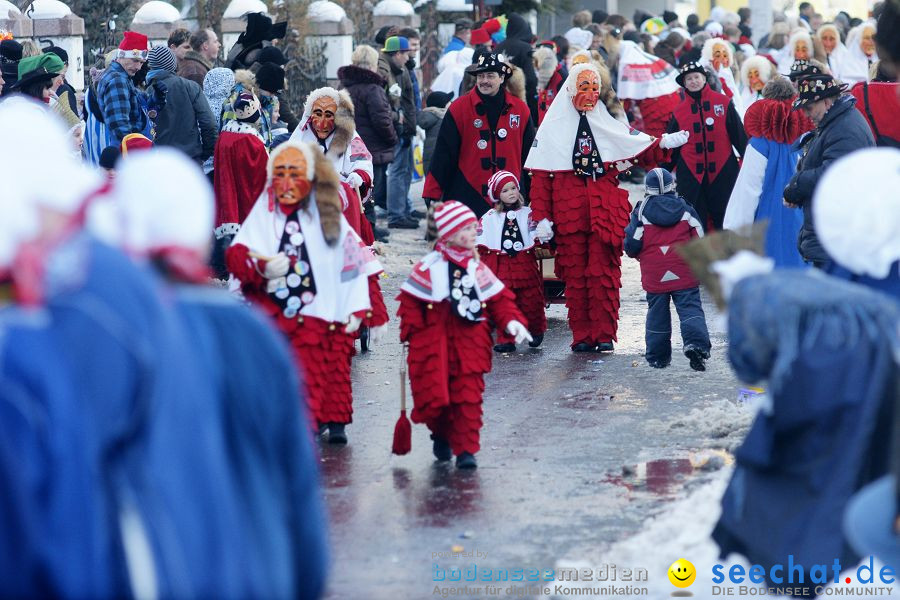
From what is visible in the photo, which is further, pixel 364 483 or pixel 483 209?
pixel 483 209

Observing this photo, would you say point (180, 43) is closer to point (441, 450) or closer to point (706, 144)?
point (706, 144)

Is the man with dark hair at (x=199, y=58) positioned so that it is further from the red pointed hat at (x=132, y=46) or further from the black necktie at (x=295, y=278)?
the black necktie at (x=295, y=278)

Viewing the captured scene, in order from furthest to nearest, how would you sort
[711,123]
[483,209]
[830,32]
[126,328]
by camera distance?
[830,32] < [711,123] < [483,209] < [126,328]

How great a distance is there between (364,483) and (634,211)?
11.3ft

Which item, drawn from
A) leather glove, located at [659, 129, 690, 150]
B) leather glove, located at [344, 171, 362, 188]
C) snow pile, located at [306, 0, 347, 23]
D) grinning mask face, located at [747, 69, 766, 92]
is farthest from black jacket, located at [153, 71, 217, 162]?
snow pile, located at [306, 0, 347, 23]

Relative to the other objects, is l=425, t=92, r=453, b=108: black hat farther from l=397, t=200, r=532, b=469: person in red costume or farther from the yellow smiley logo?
the yellow smiley logo

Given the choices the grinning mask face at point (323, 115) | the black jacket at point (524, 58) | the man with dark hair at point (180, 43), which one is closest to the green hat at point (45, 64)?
the grinning mask face at point (323, 115)

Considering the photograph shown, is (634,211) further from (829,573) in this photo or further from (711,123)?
(829,573)

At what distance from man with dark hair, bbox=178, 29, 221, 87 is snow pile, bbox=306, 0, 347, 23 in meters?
7.15

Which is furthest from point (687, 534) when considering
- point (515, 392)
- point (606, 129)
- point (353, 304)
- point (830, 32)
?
point (830, 32)

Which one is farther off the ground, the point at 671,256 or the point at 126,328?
the point at 126,328

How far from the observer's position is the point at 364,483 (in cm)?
698

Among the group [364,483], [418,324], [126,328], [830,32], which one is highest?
[830,32]

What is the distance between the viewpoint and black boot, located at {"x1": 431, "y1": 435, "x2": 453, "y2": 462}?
7.34 meters
